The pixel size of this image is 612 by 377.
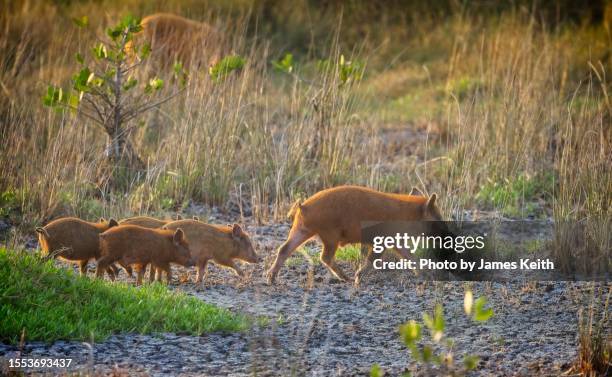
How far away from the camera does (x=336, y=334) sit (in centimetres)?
629

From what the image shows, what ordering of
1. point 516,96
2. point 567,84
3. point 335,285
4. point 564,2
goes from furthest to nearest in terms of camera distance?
point 564,2, point 567,84, point 516,96, point 335,285

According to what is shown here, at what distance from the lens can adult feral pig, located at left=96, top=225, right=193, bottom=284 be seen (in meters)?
7.04

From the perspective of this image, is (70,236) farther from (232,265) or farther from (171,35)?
(171,35)

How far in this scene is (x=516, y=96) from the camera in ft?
34.1

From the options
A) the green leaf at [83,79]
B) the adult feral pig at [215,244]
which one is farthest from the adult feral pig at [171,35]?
the adult feral pig at [215,244]

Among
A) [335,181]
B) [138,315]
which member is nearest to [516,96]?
[335,181]

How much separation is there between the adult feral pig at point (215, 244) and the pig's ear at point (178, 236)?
20 centimetres

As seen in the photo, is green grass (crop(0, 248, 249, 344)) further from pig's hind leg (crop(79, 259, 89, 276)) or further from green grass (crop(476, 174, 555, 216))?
green grass (crop(476, 174, 555, 216))

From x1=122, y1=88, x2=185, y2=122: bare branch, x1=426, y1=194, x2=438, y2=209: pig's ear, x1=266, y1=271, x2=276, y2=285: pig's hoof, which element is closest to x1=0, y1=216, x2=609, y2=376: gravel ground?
x1=266, y1=271, x2=276, y2=285: pig's hoof

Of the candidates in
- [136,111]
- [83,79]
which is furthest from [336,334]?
[136,111]

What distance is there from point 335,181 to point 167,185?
5.55 ft

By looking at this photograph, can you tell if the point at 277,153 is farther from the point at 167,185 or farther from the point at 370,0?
the point at 370,0

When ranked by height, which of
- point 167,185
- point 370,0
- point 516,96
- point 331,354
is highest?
point 370,0

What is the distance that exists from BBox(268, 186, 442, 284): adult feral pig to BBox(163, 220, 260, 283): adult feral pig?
369 mm
